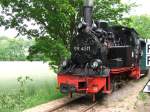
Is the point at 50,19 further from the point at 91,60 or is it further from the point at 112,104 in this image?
the point at 112,104

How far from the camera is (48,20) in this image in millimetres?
15750

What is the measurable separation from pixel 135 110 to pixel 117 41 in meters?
4.29

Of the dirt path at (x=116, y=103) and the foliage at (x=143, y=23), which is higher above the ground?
the foliage at (x=143, y=23)

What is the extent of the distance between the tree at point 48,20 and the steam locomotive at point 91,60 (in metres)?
0.91

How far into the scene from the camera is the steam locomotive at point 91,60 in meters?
14.1

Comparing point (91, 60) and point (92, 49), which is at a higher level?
point (92, 49)

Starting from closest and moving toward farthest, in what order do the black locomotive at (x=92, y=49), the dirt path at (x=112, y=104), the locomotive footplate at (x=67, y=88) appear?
1. the dirt path at (x=112, y=104)
2. the locomotive footplate at (x=67, y=88)
3. the black locomotive at (x=92, y=49)

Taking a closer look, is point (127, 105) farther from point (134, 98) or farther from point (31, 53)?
point (31, 53)

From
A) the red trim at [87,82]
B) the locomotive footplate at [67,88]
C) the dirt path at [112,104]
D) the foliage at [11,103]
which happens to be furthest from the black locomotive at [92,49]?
the foliage at [11,103]

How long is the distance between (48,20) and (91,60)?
273cm

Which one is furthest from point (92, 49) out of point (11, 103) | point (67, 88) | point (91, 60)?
point (11, 103)

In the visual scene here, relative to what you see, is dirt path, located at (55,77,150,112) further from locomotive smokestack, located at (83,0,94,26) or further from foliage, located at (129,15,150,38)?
foliage, located at (129,15,150,38)

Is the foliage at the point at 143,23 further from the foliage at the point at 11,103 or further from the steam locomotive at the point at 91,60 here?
the foliage at the point at 11,103

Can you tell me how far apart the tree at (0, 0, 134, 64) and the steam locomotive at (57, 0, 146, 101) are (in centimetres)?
91
